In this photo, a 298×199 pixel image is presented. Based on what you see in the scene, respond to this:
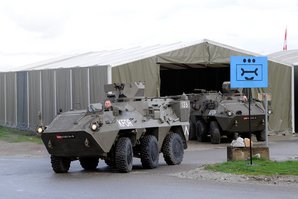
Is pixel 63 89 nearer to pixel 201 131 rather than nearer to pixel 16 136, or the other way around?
pixel 16 136

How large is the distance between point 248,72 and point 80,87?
1415 centimetres

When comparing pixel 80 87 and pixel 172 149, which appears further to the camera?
pixel 80 87

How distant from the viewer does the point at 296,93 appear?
3931cm

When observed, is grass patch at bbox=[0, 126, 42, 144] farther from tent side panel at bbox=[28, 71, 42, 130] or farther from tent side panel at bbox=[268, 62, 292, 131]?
tent side panel at bbox=[268, 62, 292, 131]

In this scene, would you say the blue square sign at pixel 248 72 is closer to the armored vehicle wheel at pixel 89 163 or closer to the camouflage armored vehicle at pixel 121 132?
the camouflage armored vehicle at pixel 121 132

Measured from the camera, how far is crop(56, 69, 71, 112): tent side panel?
102 ft

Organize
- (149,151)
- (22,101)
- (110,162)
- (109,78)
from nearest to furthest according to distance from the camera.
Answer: (149,151) → (110,162) → (109,78) → (22,101)

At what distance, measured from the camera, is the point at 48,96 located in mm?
32500

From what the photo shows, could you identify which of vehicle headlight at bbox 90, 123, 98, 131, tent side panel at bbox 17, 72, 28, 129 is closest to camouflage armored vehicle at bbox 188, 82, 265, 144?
tent side panel at bbox 17, 72, 28, 129

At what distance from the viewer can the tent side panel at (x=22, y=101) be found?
114 feet

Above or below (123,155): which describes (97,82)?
above

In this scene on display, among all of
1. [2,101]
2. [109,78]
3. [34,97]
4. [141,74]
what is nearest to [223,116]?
[141,74]

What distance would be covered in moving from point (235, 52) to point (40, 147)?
10629 millimetres

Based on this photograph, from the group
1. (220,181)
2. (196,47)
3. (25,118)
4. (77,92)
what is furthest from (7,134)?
(220,181)
